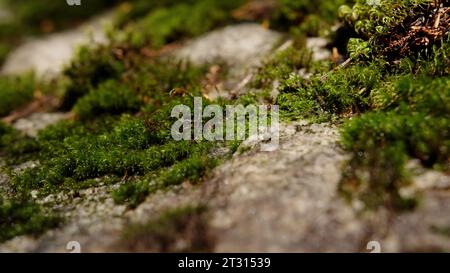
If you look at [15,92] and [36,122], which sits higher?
[15,92]

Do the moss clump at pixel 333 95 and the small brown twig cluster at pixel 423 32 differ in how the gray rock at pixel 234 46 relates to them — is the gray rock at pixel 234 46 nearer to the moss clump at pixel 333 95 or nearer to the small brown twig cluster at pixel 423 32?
the moss clump at pixel 333 95

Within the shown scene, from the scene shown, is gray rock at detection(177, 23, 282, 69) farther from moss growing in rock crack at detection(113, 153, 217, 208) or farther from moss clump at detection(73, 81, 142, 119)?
moss growing in rock crack at detection(113, 153, 217, 208)

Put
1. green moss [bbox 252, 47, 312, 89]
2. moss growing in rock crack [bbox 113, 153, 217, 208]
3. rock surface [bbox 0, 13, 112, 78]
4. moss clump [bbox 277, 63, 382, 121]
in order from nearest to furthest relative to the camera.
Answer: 1. moss growing in rock crack [bbox 113, 153, 217, 208]
2. moss clump [bbox 277, 63, 382, 121]
3. green moss [bbox 252, 47, 312, 89]
4. rock surface [bbox 0, 13, 112, 78]

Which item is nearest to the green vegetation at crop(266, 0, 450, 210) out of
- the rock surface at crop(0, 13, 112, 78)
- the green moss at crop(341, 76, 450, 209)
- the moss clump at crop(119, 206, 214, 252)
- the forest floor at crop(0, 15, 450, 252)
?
the green moss at crop(341, 76, 450, 209)

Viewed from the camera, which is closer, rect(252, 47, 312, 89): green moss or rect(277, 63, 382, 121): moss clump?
rect(277, 63, 382, 121): moss clump

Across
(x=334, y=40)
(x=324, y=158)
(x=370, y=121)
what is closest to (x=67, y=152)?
(x=324, y=158)

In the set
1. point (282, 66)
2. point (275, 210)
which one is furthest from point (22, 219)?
point (282, 66)

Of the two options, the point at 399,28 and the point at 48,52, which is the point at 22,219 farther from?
the point at 48,52
